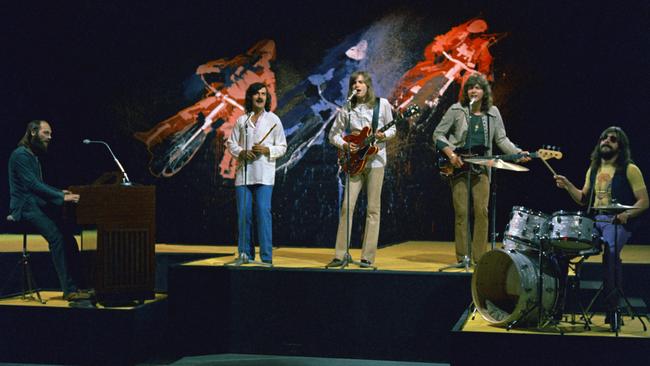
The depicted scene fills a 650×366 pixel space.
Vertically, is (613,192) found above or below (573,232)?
above

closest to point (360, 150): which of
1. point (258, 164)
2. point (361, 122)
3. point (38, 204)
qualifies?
point (361, 122)

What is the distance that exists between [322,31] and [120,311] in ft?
16.3

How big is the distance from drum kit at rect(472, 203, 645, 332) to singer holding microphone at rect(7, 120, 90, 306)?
350 cm

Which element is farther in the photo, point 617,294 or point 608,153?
point 608,153

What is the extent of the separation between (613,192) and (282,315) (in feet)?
9.72

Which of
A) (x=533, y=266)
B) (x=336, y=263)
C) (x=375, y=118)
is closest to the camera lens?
(x=533, y=266)

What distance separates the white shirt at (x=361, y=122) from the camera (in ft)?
25.4

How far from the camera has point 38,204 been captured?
7648mm

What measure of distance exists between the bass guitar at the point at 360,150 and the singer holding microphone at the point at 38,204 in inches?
99.8

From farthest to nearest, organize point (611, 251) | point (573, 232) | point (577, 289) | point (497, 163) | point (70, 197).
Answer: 1. point (70, 197)
2. point (497, 163)
3. point (577, 289)
4. point (611, 251)
5. point (573, 232)

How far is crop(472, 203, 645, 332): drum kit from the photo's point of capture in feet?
20.2

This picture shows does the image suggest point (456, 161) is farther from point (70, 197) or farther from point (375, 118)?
point (70, 197)

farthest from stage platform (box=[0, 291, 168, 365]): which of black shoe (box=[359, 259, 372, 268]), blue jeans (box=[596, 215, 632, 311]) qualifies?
blue jeans (box=[596, 215, 632, 311])

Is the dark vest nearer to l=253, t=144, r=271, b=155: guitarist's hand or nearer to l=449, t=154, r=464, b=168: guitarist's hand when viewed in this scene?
l=449, t=154, r=464, b=168: guitarist's hand
